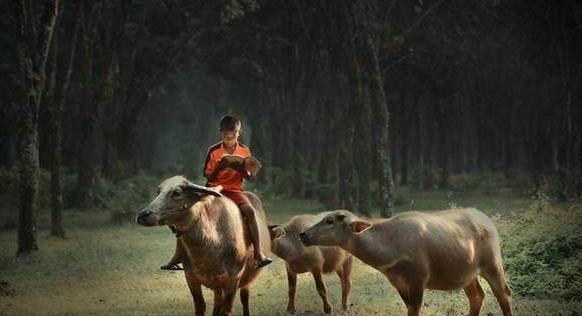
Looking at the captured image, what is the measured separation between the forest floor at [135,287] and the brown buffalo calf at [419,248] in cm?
186

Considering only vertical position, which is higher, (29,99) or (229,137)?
(29,99)

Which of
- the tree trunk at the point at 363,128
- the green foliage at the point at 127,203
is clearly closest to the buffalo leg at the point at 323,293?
the tree trunk at the point at 363,128

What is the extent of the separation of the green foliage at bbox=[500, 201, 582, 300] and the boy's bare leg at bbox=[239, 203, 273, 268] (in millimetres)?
5308

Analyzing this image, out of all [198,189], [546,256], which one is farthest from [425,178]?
[198,189]

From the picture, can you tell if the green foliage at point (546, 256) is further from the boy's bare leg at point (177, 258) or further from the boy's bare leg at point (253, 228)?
the boy's bare leg at point (177, 258)

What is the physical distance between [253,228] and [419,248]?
2020mm

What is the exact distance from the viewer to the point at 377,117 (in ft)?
68.4

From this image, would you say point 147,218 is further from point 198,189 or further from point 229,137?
point 229,137

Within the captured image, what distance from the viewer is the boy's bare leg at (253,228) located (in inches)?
339

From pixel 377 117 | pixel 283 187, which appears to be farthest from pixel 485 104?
pixel 377 117

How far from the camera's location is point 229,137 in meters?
8.69

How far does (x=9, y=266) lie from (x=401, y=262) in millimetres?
10847

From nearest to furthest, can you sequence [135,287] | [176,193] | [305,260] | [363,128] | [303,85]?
[176,193] < [305,260] < [135,287] < [363,128] < [303,85]

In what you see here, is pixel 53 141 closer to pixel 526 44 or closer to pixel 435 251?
pixel 435 251
